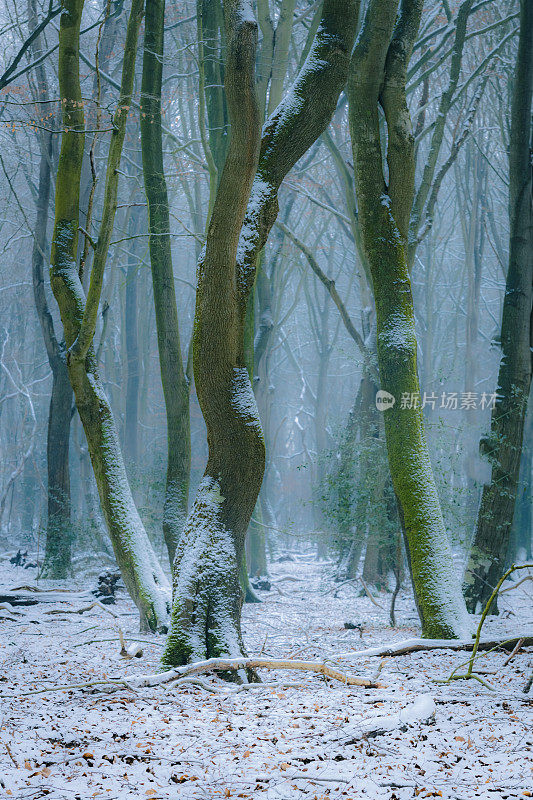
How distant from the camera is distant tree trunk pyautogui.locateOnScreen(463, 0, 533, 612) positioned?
834 cm

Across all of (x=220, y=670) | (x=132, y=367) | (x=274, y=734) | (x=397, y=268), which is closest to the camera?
(x=274, y=734)

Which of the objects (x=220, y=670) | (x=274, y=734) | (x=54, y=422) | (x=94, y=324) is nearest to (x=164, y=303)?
(x=94, y=324)

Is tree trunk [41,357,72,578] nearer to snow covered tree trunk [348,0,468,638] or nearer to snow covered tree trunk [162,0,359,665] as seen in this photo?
snow covered tree trunk [348,0,468,638]

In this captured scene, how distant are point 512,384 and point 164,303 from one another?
15.3 ft

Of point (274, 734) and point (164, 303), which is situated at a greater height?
point (164, 303)

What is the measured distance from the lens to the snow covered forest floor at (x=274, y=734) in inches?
107

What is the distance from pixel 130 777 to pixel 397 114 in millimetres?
6233

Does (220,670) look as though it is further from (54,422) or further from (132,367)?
(132,367)

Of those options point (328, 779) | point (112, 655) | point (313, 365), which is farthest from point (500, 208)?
point (328, 779)

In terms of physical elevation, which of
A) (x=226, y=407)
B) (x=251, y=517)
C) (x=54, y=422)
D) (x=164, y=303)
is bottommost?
(x=251, y=517)

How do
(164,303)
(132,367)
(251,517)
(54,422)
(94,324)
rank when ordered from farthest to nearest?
(132,367), (54,422), (164,303), (251,517), (94,324)

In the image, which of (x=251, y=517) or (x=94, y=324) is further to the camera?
(x=251, y=517)

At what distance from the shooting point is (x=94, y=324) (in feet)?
21.9

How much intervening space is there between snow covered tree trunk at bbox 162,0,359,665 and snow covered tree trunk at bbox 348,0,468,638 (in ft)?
5.55
